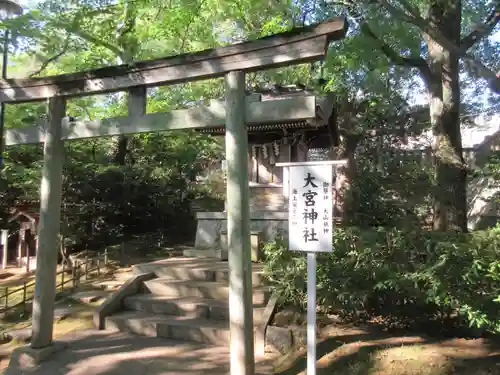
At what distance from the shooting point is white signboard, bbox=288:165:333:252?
162 inches

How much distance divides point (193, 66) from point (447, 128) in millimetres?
6269

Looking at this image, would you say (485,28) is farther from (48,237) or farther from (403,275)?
(48,237)

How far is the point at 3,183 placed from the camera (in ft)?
50.1

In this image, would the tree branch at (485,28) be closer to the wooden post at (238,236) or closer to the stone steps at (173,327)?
the wooden post at (238,236)

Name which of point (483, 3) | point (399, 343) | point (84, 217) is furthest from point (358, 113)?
point (399, 343)

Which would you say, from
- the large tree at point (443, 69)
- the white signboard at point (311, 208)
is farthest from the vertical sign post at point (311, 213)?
the large tree at point (443, 69)

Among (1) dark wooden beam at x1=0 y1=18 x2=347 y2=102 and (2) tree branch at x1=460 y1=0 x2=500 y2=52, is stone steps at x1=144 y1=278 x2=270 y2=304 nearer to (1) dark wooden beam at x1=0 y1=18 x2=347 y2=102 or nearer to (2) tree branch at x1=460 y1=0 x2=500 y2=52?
(1) dark wooden beam at x1=0 y1=18 x2=347 y2=102

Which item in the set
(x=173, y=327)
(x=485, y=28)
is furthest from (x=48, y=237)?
→ (x=485, y=28)

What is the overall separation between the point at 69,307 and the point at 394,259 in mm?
6868

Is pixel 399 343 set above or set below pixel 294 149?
below

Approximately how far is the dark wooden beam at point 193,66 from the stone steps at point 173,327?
3.81m

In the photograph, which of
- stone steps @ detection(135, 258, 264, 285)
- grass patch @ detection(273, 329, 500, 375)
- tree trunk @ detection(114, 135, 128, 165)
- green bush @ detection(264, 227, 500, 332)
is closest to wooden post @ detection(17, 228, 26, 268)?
tree trunk @ detection(114, 135, 128, 165)

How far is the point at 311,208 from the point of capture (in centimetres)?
421

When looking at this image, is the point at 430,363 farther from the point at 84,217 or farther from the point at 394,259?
the point at 84,217
